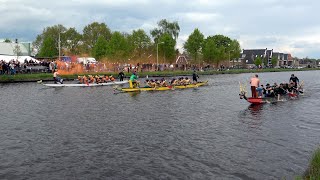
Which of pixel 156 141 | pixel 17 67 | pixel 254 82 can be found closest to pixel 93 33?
pixel 17 67

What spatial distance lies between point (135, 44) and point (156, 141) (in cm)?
9255

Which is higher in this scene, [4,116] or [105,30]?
[105,30]

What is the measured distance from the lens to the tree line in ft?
315

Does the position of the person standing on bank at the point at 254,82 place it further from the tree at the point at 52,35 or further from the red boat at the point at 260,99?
the tree at the point at 52,35

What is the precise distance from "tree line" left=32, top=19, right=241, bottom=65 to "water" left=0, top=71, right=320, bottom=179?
167ft

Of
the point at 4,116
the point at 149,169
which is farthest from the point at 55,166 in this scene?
the point at 4,116

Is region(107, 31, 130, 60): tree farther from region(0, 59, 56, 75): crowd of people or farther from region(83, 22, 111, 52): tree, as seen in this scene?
region(83, 22, 111, 52): tree

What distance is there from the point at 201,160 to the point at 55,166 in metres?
5.92

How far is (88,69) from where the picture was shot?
71.3 m

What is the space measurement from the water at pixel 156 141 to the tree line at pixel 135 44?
51.0 meters

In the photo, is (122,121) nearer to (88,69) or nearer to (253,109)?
(253,109)

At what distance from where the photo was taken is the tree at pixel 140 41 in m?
108

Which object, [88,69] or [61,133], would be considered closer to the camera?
[61,133]

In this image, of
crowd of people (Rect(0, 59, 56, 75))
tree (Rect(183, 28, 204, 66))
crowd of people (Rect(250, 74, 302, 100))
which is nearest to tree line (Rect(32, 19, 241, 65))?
tree (Rect(183, 28, 204, 66))
